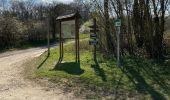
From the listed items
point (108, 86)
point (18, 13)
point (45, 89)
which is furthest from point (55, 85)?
point (18, 13)

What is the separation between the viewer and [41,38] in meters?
42.6

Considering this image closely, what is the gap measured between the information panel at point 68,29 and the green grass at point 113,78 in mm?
2080

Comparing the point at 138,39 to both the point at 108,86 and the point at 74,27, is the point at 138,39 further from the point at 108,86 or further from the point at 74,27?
the point at 108,86

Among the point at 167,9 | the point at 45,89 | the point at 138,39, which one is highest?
the point at 167,9

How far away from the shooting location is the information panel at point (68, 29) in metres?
18.2

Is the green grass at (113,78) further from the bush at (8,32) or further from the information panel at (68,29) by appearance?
the bush at (8,32)

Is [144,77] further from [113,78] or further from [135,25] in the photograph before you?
[135,25]

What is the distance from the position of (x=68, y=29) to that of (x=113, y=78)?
6845mm

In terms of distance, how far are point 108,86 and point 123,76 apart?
5.53ft

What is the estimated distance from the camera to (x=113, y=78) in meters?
12.2

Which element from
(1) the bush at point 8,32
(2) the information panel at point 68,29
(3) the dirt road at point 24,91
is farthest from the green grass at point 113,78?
(1) the bush at point 8,32

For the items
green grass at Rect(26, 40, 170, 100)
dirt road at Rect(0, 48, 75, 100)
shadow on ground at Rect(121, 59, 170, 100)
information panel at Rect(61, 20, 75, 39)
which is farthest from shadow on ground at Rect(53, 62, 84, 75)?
information panel at Rect(61, 20, 75, 39)

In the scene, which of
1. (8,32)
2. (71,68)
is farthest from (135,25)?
(8,32)

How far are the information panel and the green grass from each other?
2080 millimetres
